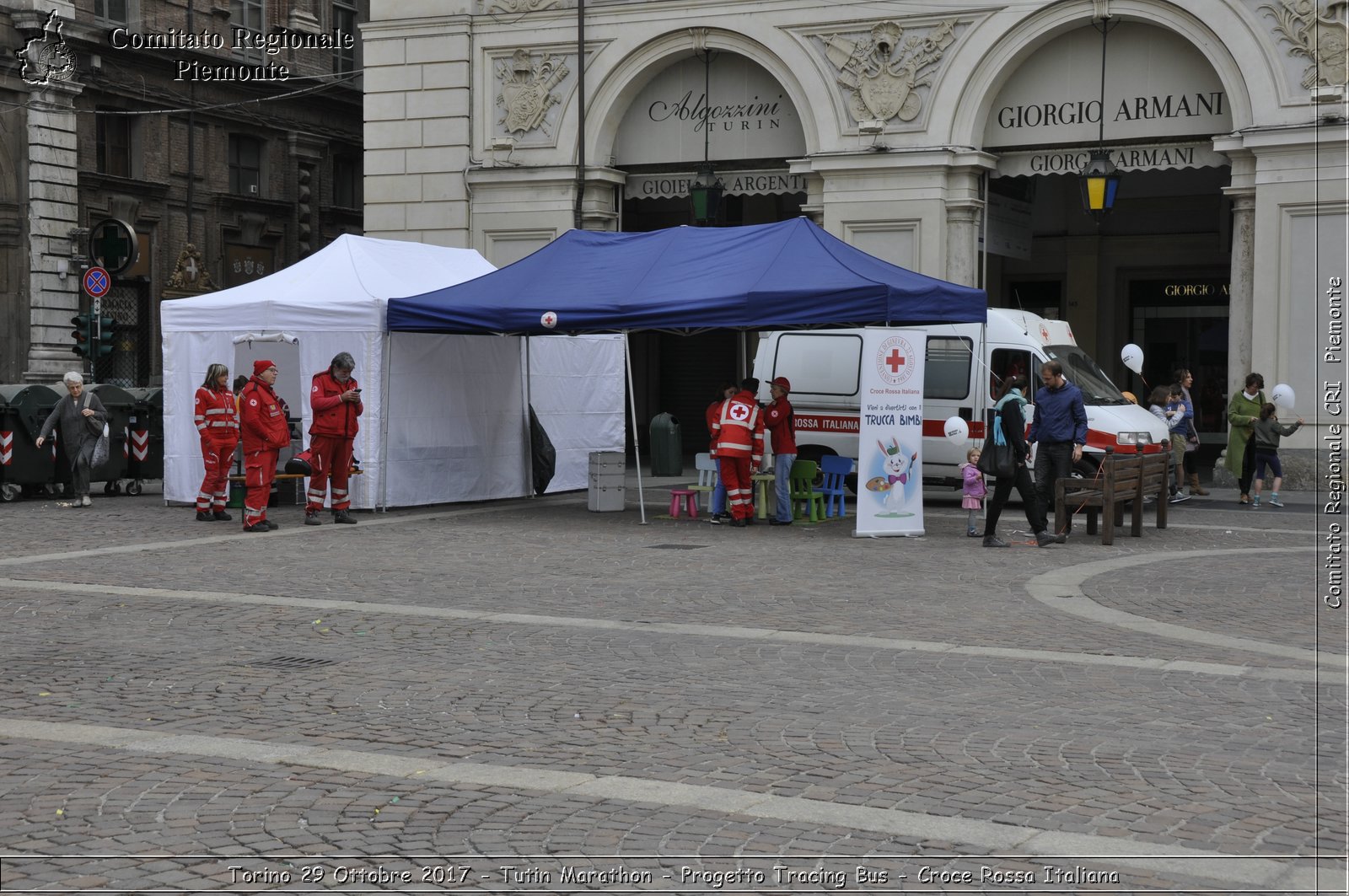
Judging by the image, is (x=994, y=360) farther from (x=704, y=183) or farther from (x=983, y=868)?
(x=983, y=868)

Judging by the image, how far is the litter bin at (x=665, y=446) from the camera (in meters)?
26.2

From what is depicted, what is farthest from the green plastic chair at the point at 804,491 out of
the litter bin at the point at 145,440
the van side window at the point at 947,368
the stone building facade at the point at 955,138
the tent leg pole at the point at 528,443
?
the litter bin at the point at 145,440

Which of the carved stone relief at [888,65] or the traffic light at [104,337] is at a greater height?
the carved stone relief at [888,65]

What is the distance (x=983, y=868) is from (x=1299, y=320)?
60.4ft

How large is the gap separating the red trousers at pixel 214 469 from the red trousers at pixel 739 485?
5.41 metres

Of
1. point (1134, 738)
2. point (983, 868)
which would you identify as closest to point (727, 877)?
point (983, 868)

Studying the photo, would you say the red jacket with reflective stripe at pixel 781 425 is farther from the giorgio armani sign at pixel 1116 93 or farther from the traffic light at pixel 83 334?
the traffic light at pixel 83 334

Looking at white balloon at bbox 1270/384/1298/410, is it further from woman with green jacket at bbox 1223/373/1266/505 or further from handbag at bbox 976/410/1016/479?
handbag at bbox 976/410/1016/479

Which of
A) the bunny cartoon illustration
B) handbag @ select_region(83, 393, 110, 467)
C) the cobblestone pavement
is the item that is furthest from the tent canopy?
handbag @ select_region(83, 393, 110, 467)

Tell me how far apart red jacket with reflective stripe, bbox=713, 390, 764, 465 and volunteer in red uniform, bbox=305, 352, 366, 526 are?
12.8 ft

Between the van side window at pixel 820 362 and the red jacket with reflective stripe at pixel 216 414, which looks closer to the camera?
the red jacket with reflective stripe at pixel 216 414

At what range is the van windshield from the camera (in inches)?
733

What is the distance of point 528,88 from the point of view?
85.6 feet

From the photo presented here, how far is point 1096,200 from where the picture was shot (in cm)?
2119
